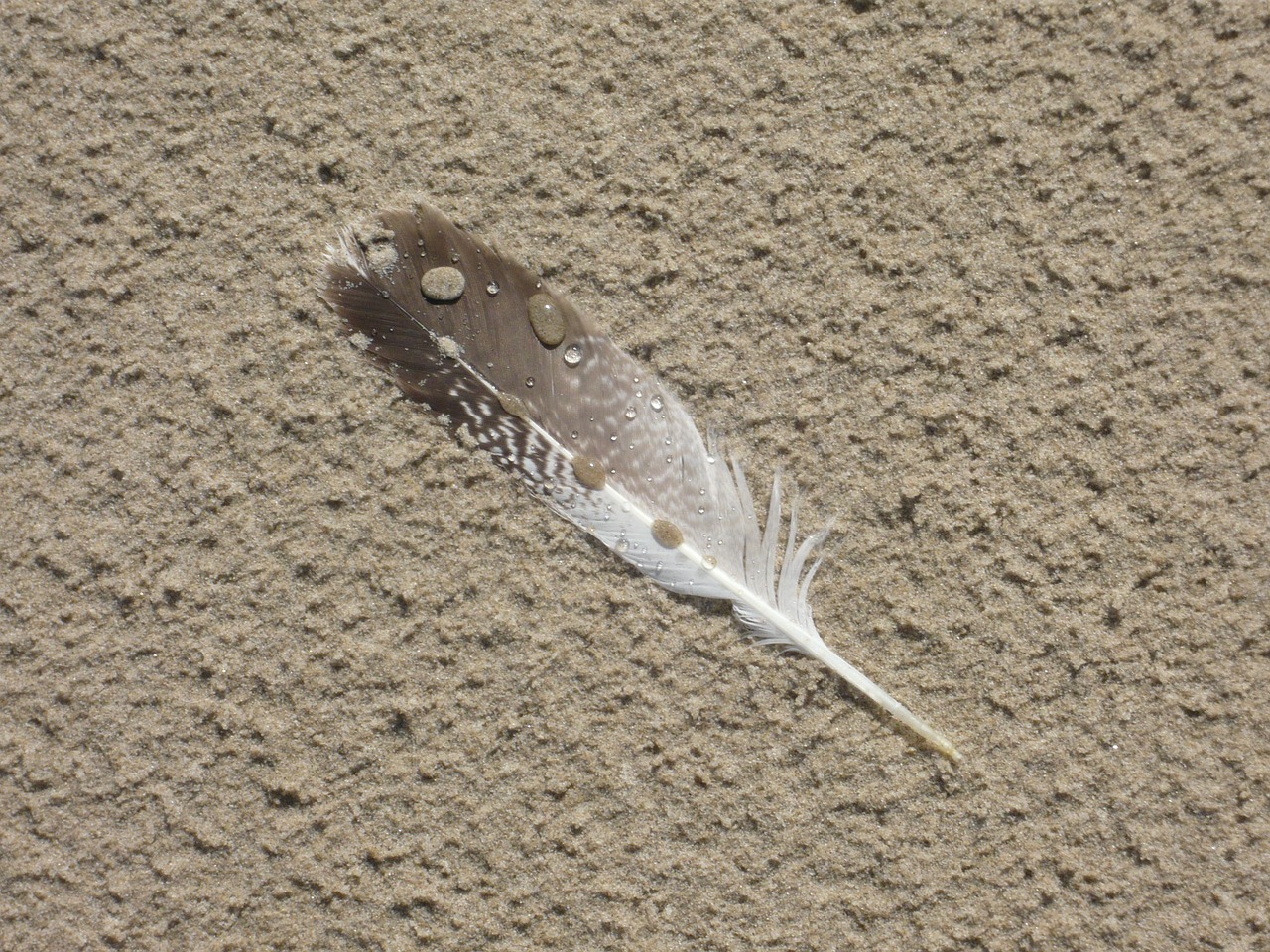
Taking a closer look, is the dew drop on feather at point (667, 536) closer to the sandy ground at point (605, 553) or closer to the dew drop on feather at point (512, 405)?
the sandy ground at point (605, 553)

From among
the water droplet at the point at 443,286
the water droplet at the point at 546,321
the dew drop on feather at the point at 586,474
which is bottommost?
the dew drop on feather at the point at 586,474

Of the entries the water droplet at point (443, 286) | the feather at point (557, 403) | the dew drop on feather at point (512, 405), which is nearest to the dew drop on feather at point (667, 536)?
the feather at point (557, 403)

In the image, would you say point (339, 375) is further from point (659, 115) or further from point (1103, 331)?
point (1103, 331)

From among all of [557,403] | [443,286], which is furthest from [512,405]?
[443,286]

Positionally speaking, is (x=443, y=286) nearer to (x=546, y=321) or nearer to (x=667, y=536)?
(x=546, y=321)

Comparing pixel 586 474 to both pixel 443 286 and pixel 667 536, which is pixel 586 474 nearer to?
pixel 667 536

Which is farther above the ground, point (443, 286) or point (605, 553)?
point (443, 286)

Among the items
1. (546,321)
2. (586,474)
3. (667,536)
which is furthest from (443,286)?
(667,536)

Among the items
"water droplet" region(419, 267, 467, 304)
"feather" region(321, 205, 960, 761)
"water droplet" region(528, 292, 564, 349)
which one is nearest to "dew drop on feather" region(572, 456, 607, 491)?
"feather" region(321, 205, 960, 761)
